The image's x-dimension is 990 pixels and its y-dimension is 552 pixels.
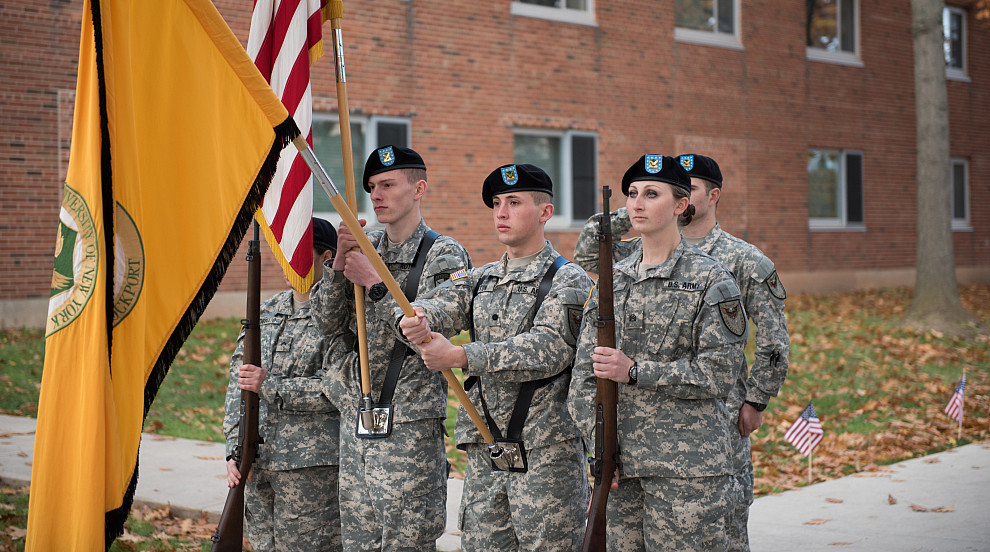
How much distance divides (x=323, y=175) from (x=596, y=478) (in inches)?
59.6

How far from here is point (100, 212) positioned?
2998 mm

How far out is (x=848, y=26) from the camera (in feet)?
69.4

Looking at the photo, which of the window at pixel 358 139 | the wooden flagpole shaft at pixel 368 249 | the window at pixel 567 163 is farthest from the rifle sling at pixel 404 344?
the window at pixel 567 163

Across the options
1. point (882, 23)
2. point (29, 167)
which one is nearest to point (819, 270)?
point (882, 23)

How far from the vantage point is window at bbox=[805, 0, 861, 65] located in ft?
67.7

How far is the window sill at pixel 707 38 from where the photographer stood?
18.3 meters

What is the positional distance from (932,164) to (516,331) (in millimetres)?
13900

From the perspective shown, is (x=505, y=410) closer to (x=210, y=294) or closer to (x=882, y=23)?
(x=210, y=294)

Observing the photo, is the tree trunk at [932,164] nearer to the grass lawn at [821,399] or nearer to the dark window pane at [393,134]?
the grass lawn at [821,399]

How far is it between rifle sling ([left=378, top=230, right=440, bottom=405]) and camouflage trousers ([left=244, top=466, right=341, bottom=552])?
594 mm

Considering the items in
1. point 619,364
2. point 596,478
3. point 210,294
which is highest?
point 210,294

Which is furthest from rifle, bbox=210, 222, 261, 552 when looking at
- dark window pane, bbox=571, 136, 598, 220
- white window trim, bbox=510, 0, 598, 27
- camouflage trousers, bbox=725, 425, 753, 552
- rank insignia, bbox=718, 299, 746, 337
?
dark window pane, bbox=571, 136, 598, 220

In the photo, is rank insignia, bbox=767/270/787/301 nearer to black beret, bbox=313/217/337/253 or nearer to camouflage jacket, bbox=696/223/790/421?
camouflage jacket, bbox=696/223/790/421

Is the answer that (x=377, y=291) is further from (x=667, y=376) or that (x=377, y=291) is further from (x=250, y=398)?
(x=667, y=376)
